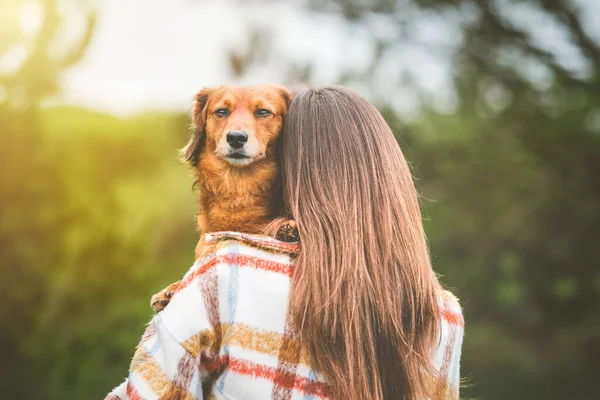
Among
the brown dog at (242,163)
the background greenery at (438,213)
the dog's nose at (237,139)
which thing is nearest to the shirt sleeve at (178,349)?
the brown dog at (242,163)

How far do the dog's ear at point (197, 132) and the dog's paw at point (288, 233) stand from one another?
68cm

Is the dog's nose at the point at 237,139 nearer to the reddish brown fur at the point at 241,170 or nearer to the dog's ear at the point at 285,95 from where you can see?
the reddish brown fur at the point at 241,170

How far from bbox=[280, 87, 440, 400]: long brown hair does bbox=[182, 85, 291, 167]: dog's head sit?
365mm

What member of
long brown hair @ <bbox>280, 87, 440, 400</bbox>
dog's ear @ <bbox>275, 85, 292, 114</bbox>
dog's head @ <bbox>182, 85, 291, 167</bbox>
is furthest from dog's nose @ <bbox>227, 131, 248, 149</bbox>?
long brown hair @ <bbox>280, 87, 440, 400</bbox>

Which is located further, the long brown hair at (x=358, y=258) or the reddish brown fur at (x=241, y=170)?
the reddish brown fur at (x=241, y=170)

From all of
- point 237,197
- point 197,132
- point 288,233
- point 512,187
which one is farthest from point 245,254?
point 512,187

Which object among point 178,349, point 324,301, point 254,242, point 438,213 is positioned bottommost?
point 438,213

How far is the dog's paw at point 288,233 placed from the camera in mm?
1737

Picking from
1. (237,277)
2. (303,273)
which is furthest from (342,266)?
(237,277)

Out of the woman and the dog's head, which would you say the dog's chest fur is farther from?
the woman

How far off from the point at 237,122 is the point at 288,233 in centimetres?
63

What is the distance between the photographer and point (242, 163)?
7.18 feet

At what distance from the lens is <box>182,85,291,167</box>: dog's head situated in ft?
7.14

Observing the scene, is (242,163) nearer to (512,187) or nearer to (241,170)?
(241,170)
